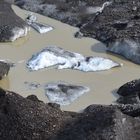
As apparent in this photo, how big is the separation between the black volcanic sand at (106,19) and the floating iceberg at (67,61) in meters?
1.01

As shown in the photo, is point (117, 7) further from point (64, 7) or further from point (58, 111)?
point (58, 111)

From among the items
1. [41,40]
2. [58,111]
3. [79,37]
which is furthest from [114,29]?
[58,111]

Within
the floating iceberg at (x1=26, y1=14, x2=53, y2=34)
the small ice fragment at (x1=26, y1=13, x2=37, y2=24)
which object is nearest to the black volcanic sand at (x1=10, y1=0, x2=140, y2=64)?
the small ice fragment at (x1=26, y1=13, x2=37, y2=24)

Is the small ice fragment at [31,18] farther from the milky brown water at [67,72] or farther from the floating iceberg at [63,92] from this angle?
the floating iceberg at [63,92]

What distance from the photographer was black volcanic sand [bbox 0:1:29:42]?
17719 millimetres

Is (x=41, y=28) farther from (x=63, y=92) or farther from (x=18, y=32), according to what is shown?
(x=63, y=92)

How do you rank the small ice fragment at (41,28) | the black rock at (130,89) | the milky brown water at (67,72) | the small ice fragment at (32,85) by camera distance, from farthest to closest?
the small ice fragment at (41,28) → the small ice fragment at (32,85) → the milky brown water at (67,72) → the black rock at (130,89)

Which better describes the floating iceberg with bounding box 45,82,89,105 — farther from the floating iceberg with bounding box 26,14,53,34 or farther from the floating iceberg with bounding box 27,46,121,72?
the floating iceberg with bounding box 26,14,53,34

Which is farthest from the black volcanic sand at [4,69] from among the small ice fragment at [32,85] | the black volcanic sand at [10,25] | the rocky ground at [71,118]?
the black volcanic sand at [10,25]

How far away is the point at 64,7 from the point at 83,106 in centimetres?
743

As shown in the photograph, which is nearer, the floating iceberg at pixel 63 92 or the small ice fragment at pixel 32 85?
the floating iceberg at pixel 63 92

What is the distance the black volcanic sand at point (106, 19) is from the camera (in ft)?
55.0

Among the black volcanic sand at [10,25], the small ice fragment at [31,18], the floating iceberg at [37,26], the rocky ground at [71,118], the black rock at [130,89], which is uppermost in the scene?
the rocky ground at [71,118]

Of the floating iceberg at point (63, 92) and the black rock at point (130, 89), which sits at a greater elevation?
the black rock at point (130, 89)
